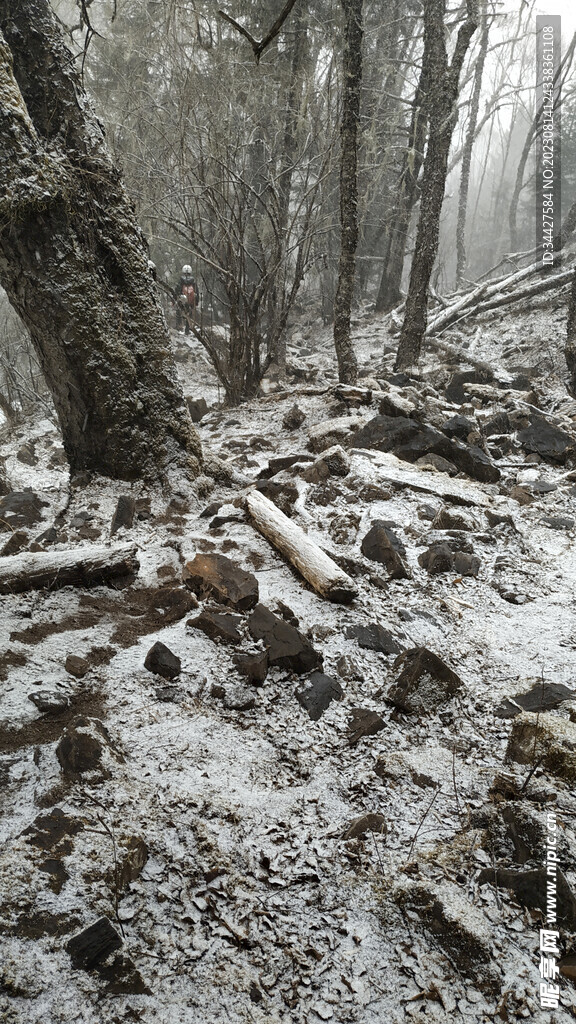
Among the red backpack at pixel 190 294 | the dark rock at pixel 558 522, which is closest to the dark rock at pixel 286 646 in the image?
the dark rock at pixel 558 522

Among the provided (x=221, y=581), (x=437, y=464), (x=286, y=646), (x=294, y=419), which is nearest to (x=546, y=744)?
(x=286, y=646)

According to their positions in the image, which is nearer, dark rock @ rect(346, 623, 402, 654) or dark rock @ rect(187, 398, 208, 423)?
dark rock @ rect(346, 623, 402, 654)

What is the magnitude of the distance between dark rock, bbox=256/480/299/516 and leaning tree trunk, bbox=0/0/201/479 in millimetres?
763

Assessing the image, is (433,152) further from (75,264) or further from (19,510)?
(19,510)

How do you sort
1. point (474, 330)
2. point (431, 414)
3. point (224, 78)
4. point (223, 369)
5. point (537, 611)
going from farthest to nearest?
point (474, 330) < point (223, 369) < point (224, 78) < point (431, 414) < point (537, 611)

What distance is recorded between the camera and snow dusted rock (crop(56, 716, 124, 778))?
1.61 m

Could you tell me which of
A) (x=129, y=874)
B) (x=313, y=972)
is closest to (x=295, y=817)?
(x=313, y=972)

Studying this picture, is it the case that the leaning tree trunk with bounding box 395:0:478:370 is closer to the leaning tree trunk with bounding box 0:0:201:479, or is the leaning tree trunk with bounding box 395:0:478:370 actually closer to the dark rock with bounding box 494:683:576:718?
the leaning tree trunk with bounding box 0:0:201:479

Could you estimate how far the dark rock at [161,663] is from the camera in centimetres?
212

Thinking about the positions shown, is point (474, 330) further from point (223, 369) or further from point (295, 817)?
point (295, 817)

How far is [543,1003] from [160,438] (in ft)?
11.2

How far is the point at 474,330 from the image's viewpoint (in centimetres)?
938

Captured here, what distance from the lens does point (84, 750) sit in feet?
5.35

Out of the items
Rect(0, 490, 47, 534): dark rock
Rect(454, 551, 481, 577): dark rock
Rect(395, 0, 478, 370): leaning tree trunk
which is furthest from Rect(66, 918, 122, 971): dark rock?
Rect(395, 0, 478, 370): leaning tree trunk
